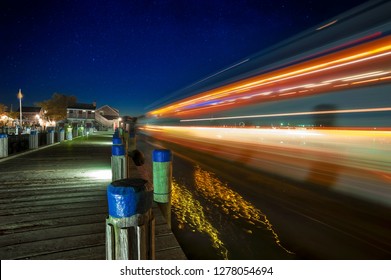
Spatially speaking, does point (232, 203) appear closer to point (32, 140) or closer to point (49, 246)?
point (49, 246)

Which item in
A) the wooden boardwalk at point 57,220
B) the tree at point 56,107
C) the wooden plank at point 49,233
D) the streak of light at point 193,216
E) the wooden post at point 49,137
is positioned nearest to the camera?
the wooden boardwalk at point 57,220

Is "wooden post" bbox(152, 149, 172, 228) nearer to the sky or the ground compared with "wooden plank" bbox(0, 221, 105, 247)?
nearer to the sky

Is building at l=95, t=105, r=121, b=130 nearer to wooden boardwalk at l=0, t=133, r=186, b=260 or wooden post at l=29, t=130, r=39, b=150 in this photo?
wooden post at l=29, t=130, r=39, b=150

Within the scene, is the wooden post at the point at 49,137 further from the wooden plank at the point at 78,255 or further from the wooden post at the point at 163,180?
the wooden plank at the point at 78,255

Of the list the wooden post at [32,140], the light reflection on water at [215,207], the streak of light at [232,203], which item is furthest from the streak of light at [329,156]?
the wooden post at [32,140]

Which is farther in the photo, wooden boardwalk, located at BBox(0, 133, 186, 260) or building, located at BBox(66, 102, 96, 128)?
building, located at BBox(66, 102, 96, 128)

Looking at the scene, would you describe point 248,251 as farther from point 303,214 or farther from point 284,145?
point 284,145

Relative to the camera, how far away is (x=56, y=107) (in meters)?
60.6

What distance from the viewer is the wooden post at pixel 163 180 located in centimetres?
345

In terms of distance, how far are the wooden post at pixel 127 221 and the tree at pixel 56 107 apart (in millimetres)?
67571

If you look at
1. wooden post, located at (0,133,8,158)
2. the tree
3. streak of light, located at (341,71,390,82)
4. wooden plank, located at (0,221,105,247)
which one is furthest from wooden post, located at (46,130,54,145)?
the tree

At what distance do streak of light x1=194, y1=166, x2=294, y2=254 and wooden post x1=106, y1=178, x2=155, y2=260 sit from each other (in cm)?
263

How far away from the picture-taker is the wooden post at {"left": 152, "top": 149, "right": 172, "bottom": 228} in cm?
345
